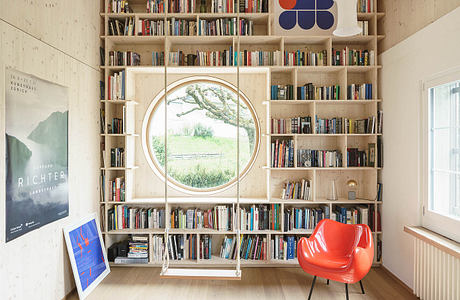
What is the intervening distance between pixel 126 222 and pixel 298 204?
2.10 metres

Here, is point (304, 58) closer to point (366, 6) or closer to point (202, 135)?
point (366, 6)

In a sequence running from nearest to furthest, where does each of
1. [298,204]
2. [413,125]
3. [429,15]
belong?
[429,15], [413,125], [298,204]

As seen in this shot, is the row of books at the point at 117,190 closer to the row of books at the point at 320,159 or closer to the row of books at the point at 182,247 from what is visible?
the row of books at the point at 182,247

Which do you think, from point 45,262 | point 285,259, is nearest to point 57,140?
point 45,262

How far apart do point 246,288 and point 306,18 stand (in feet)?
10.1

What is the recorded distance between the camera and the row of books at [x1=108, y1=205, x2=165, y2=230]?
348 cm

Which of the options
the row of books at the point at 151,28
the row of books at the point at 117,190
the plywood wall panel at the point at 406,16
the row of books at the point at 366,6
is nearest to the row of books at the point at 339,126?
the plywood wall panel at the point at 406,16

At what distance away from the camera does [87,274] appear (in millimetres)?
2896

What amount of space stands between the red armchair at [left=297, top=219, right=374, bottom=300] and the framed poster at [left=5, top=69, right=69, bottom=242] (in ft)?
7.33

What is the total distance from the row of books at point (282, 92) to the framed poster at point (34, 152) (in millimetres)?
2159

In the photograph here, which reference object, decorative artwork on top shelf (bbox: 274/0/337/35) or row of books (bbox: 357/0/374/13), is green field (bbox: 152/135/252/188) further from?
row of books (bbox: 357/0/374/13)

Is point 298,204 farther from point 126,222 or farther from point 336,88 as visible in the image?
point 126,222

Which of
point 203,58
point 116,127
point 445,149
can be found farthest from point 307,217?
point 116,127

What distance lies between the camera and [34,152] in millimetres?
2291
